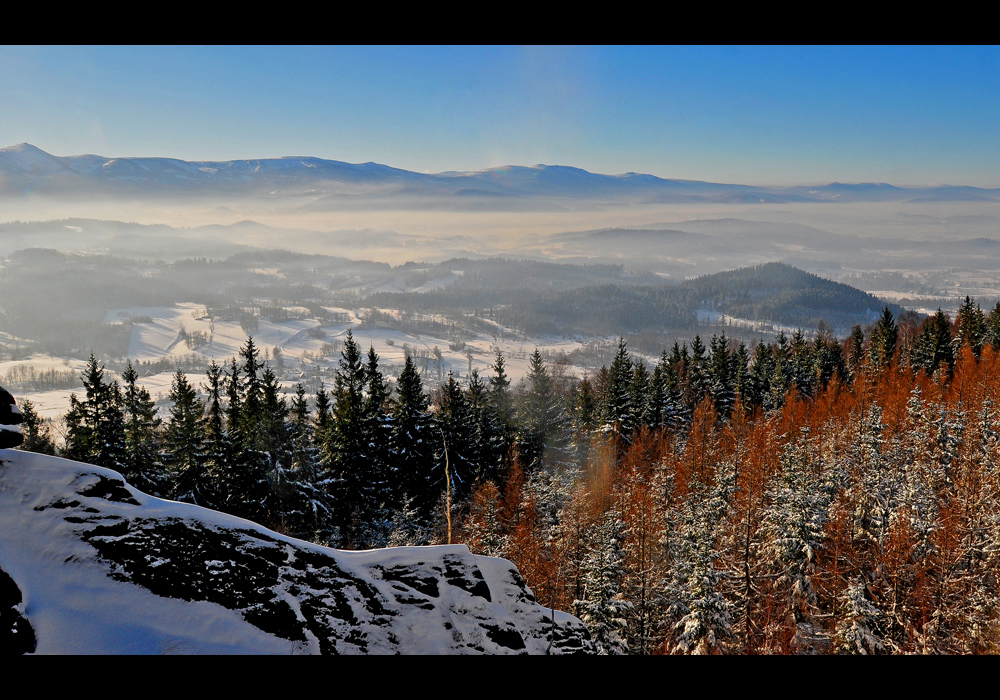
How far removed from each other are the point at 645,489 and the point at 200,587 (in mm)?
24843

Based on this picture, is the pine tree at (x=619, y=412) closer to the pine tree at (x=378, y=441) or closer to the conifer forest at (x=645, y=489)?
the conifer forest at (x=645, y=489)

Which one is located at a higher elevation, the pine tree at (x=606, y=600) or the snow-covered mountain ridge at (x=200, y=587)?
the snow-covered mountain ridge at (x=200, y=587)

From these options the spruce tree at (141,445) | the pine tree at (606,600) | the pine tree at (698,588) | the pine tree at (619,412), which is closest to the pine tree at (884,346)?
the pine tree at (619,412)

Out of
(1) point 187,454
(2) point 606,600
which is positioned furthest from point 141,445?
(2) point 606,600

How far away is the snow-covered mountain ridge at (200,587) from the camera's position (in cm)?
567

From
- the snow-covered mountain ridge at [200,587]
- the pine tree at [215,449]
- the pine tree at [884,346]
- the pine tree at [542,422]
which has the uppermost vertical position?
the snow-covered mountain ridge at [200,587]

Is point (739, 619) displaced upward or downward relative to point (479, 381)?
downward

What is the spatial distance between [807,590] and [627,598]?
22.1 feet

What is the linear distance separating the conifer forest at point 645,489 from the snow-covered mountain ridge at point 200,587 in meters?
2.13

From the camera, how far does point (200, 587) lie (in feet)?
21.6
